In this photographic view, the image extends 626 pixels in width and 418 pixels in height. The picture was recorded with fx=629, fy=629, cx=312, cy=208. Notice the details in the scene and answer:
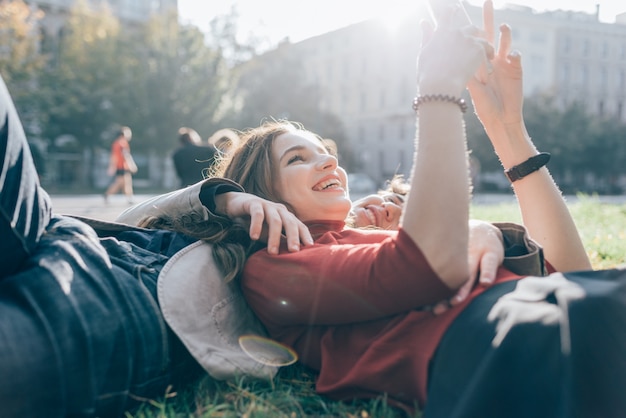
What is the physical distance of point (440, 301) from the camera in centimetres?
210

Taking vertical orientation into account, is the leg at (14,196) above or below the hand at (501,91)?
below

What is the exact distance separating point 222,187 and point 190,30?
37.7 metres

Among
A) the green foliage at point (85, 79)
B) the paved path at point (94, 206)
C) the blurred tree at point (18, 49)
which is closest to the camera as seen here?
the paved path at point (94, 206)

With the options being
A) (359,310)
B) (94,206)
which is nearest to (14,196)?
(359,310)

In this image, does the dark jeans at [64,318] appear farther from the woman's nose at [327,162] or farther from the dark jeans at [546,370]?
the dark jeans at [546,370]

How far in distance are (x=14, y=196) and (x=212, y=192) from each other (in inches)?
35.4

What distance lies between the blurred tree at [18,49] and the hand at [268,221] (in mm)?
31739

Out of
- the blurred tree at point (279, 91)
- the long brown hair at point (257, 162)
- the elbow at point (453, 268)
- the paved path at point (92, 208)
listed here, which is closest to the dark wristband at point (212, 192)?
the long brown hair at point (257, 162)

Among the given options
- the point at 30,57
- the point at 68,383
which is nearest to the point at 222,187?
the point at 68,383

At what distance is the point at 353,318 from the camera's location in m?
2.23

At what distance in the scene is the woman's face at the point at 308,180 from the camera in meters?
2.83

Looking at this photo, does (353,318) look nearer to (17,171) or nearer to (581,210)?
(17,171)

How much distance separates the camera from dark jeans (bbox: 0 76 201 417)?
1.94 meters

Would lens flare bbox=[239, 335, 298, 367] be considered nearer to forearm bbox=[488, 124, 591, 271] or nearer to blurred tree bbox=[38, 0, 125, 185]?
forearm bbox=[488, 124, 591, 271]
